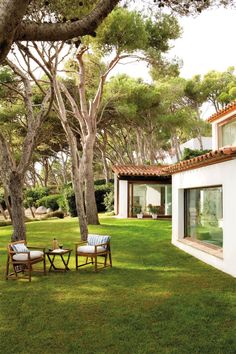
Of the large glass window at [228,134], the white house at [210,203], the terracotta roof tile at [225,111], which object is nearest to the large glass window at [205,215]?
the white house at [210,203]

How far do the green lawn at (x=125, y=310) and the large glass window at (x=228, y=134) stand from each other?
6228mm

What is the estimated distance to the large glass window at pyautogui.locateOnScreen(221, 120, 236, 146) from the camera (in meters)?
15.8

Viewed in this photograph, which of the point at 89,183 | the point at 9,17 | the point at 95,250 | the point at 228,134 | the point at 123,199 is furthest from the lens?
the point at 123,199

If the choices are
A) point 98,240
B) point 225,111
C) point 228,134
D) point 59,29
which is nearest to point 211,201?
point 98,240

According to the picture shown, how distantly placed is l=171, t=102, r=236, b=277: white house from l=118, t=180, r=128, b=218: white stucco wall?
10.2 meters

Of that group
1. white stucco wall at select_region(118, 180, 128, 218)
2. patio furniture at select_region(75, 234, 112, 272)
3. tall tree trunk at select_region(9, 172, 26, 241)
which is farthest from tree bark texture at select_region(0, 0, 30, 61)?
white stucco wall at select_region(118, 180, 128, 218)

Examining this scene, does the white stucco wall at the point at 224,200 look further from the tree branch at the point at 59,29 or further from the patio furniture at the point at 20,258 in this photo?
the tree branch at the point at 59,29

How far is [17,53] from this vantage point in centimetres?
1450

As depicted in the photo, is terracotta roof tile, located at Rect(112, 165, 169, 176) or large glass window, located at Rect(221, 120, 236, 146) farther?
terracotta roof tile, located at Rect(112, 165, 169, 176)

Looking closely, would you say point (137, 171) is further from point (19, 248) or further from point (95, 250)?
point (19, 248)

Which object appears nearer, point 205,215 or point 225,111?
point 205,215

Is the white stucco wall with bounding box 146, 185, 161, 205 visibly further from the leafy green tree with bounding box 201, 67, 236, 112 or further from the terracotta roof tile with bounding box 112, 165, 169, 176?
the leafy green tree with bounding box 201, 67, 236, 112

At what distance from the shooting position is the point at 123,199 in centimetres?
2591

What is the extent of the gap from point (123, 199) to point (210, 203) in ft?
47.4
